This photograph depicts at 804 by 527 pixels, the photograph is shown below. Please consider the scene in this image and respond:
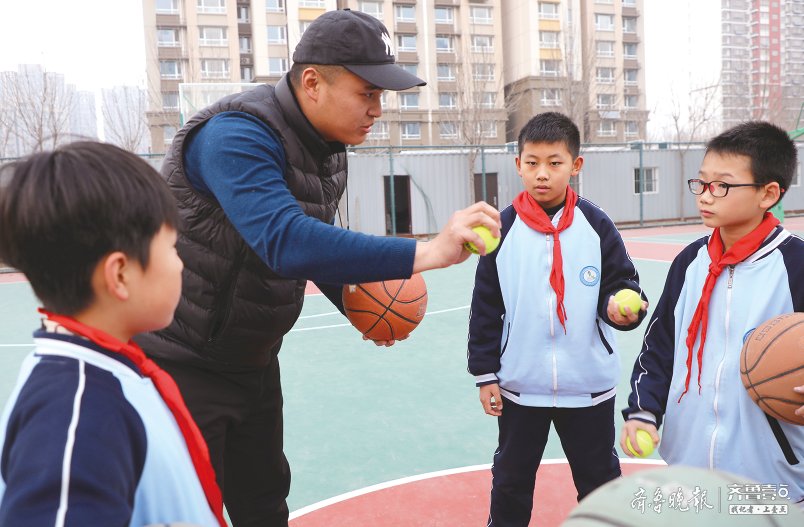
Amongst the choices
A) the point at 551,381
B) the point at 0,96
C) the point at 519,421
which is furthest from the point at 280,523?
the point at 0,96

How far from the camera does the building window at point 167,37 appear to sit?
132ft

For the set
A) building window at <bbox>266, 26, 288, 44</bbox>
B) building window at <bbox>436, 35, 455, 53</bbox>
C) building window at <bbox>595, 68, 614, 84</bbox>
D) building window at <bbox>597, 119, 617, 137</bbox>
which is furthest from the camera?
building window at <bbox>595, 68, 614, 84</bbox>

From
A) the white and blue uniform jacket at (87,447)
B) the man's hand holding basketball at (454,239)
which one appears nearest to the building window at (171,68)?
the man's hand holding basketball at (454,239)

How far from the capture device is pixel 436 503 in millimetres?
3299

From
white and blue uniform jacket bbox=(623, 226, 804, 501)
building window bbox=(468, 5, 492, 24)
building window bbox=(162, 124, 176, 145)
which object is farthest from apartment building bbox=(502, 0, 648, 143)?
white and blue uniform jacket bbox=(623, 226, 804, 501)

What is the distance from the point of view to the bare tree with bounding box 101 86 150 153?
2627cm

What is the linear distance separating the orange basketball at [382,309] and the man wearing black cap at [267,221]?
→ 0.60 m

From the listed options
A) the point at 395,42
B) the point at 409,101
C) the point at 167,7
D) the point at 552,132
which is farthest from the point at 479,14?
the point at 552,132

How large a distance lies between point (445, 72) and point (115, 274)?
143ft

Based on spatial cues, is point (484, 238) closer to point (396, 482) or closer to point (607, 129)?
point (396, 482)

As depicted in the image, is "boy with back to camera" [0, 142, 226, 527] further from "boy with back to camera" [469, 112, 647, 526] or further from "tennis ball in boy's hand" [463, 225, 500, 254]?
"boy with back to camera" [469, 112, 647, 526]

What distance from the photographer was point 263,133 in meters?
1.99

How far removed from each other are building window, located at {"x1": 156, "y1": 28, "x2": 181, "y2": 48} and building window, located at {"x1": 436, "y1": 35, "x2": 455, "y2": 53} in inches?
631

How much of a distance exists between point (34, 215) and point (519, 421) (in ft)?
6.77
